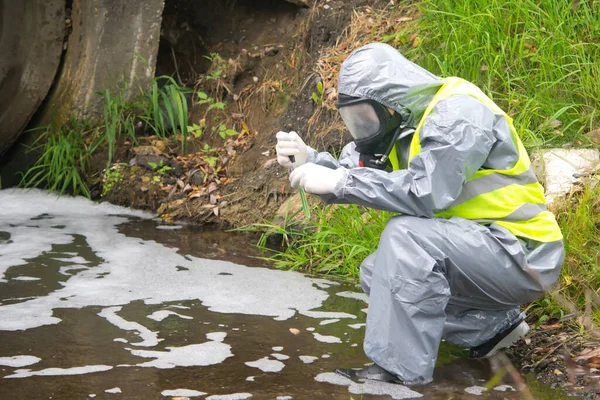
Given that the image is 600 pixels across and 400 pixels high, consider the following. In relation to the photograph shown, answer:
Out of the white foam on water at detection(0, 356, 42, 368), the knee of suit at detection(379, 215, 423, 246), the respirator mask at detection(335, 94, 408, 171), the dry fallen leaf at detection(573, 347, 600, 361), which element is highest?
the respirator mask at detection(335, 94, 408, 171)

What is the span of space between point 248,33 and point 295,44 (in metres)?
0.68

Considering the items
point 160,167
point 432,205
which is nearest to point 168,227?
point 160,167

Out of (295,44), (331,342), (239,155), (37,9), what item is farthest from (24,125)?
(331,342)

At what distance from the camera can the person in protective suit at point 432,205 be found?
9.84 ft

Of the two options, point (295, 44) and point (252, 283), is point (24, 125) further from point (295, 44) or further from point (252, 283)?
point (252, 283)

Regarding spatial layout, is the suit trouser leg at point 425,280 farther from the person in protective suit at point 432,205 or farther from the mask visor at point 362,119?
the mask visor at point 362,119

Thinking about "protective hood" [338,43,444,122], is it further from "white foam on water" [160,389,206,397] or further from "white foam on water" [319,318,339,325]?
"white foam on water" [160,389,206,397]

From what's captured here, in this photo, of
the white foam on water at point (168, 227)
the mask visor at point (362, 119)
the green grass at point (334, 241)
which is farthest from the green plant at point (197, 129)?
the mask visor at point (362, 119)

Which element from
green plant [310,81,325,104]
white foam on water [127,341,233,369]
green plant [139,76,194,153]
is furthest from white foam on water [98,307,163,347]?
green plant [139,76,194,153]

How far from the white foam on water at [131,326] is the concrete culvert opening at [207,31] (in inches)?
141

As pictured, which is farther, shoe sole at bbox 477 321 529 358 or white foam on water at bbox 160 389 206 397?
shoe sole at bbox 477 321 529 358

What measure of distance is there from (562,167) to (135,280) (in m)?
2.50

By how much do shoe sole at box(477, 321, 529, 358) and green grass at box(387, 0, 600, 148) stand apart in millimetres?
1554

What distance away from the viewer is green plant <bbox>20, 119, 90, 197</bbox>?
256 inches
